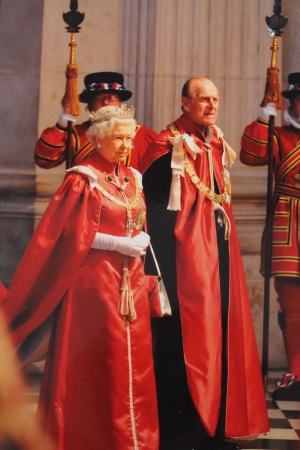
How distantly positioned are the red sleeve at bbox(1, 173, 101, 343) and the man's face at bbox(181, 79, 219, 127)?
2.01 ft

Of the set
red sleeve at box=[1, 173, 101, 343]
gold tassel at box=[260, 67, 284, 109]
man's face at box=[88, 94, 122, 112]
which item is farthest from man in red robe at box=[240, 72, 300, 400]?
red sleeve at box=[1, 173, 101, 343]

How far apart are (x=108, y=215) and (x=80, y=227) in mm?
120

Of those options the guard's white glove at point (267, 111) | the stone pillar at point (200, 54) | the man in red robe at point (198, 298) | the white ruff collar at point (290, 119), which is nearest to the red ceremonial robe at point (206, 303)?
the man in red robe at point (198, 298)

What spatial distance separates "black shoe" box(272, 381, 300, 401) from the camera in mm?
3689

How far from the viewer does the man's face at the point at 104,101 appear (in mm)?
3465

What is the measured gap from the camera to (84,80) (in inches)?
137

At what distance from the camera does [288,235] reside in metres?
3.78

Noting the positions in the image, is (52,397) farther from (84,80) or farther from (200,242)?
(84,80)

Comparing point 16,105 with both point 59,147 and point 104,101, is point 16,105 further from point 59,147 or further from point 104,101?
point 104,101

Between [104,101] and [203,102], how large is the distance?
17.2 inches

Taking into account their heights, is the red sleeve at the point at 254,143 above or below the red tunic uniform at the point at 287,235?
above

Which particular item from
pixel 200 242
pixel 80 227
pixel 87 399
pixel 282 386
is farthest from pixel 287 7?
pixel 87 399

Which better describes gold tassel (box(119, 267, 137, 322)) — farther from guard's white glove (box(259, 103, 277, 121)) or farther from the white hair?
guard's white glove (box(259, 103, 277, 121))

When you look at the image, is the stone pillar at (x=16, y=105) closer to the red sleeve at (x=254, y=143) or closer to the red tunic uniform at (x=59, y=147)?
the red tunic uniform at (x=59, y=147)
